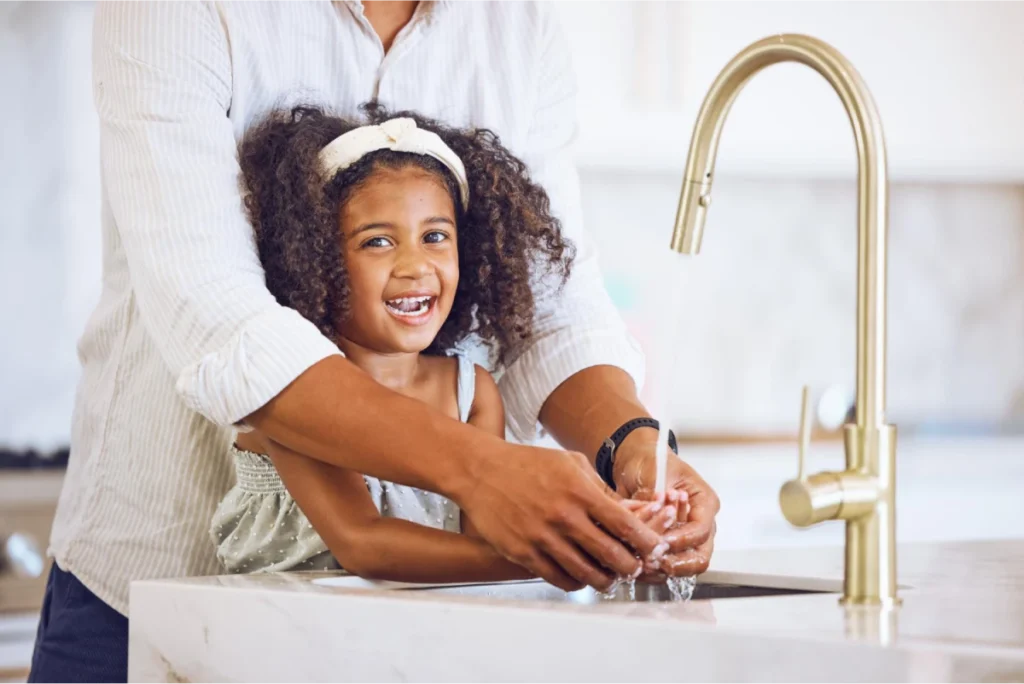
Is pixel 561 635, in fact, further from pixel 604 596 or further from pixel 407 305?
pixel 407 305

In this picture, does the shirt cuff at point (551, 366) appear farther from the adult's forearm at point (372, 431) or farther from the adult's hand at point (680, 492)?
the adult's forearm at point (372, 431)

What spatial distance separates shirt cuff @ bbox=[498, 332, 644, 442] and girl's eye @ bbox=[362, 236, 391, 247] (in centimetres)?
20

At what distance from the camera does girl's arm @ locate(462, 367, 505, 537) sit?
126 cm

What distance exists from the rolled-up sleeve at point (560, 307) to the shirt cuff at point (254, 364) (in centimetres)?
35

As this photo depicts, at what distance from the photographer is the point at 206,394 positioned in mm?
974

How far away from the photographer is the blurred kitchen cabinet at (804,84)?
2943 mm

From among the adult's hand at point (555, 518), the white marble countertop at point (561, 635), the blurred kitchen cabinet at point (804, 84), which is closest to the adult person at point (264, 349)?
the adult's hand at point (555, 518)

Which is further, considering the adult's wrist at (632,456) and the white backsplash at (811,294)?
the white backsplash at (811,294)

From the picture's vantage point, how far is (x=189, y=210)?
105cm

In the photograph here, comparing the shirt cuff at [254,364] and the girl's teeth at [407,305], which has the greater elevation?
the girl's teeth at [407,305]

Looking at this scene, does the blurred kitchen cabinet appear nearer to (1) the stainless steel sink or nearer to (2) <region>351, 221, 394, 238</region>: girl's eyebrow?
(2) <region>351, 221, 394, 238</region>: girl's eyebrow

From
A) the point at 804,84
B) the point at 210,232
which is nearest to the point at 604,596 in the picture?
the point at 210,232

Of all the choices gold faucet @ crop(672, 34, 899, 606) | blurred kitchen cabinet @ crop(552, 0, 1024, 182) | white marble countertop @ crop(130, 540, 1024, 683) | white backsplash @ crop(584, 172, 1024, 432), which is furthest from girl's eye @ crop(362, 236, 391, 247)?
white backsplash @ crop(584, 172, 1024, 432)

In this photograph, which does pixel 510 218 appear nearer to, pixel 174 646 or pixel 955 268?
pixel 174 646
